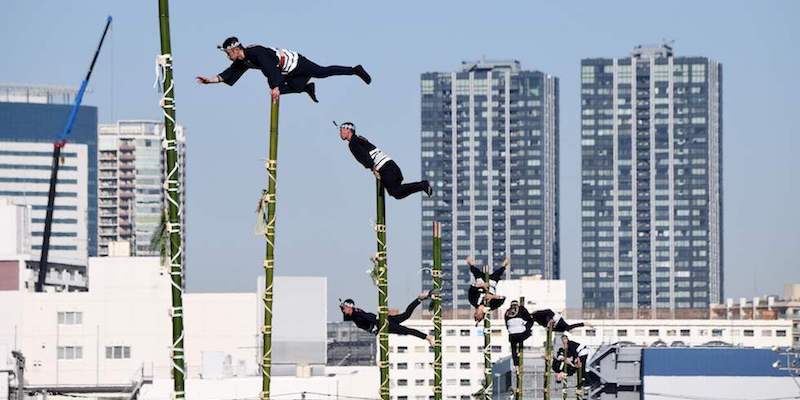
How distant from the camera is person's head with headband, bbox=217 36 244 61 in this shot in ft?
90.0

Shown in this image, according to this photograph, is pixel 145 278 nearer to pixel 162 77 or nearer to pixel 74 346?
pixel 74 346

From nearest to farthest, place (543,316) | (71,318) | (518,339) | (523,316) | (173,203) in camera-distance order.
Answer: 1. (173,203)
2. (523,316)
3. (518,339)
4. (543,316)
5. (71,318)

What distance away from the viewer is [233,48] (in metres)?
27.5

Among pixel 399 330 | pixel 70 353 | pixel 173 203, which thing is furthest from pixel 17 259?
pixel 173 203

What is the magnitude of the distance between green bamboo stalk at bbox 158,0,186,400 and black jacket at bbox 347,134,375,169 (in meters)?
4.54

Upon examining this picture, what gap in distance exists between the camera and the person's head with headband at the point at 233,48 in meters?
27.4

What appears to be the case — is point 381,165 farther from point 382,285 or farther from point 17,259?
point 17,259

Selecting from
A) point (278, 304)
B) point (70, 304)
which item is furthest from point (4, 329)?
point (278, 304)

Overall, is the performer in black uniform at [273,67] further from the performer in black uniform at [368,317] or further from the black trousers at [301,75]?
the performer in black uniform at [368,317]

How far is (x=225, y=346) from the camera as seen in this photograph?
154 metres

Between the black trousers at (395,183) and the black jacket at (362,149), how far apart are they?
8.8 inches

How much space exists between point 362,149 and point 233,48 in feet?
12.0

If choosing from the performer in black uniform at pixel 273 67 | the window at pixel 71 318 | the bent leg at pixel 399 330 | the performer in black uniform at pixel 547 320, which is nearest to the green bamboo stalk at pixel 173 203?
the performer in black uniform at pixel 273 67

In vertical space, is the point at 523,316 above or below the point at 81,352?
above
